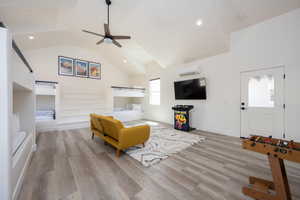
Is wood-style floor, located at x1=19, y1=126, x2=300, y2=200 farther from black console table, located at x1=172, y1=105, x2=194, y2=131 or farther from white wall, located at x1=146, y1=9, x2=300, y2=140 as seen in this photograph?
black console table, located at x1=172, y1=105, x2=194, y2=131

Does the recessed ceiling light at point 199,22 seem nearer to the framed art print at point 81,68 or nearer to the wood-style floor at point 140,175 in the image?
the wood-style floor at point 140,175

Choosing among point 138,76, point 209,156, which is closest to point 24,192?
point 209,156

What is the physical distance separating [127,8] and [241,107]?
465 cm

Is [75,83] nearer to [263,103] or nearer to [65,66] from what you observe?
[65,66]

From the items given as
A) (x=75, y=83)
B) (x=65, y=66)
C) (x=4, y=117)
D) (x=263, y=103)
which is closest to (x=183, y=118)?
(x=263, y=103)

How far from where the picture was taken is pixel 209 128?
432 centimetres

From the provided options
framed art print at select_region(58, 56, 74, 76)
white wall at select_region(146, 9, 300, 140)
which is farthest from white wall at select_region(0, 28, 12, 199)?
framed art print at select_region(58, 56, 74, 76)

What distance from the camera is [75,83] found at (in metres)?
5.97

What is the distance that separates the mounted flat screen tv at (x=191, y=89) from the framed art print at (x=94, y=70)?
433 cm

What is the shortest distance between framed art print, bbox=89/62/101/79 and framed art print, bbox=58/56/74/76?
0.86 meters

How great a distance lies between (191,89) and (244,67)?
1728 mm

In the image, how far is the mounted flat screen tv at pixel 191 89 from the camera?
14.4 ft

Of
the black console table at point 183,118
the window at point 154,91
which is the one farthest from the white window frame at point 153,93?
the black console table at point 183,118

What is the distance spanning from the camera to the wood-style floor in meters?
1.49
